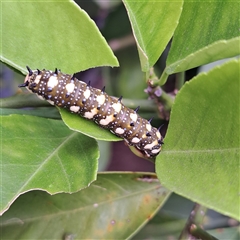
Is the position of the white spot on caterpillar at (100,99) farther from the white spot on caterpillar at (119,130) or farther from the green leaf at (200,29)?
the green leaf at (200,29)

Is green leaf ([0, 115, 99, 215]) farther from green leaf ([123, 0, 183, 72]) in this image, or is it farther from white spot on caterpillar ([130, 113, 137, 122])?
green leaf ([123, 0, 183, 72])

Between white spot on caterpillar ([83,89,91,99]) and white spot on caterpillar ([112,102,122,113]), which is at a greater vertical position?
white spot on caterpillar ([83,89,91,99])

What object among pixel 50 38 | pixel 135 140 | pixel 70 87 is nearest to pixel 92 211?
pixel 135 140

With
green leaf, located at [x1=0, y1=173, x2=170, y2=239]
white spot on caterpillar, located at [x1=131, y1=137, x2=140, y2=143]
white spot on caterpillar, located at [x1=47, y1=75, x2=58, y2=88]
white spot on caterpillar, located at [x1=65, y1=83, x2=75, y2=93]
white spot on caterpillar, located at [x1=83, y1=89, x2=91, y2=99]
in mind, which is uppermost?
white spot on caterpillar, located at [x1=47, y1=75, x2=58, y2=88]

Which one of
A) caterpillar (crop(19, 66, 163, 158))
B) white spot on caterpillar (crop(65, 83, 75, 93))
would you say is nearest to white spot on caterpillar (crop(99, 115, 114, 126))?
caterpillar (crop(19, 66, 163, 158))

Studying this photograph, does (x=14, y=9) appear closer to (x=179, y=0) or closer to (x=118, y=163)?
(x=179, y=0)

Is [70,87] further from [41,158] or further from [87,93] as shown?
[41,158]
